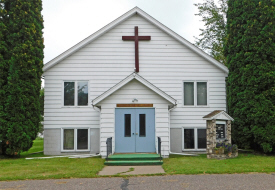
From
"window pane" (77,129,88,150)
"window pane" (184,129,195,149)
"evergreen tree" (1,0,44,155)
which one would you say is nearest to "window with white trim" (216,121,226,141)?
"window pane" (184,129,195,149)

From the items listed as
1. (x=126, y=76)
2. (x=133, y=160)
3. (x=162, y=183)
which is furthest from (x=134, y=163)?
(x=126, y=76)

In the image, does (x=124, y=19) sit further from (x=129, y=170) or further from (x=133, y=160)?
(x=129, y=170)

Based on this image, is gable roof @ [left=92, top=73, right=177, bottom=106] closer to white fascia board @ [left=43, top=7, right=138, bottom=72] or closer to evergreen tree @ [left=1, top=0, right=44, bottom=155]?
evergreen tree @ [left=1, top=0, right=44, bottom=155]

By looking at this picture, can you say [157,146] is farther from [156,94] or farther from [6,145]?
[6,145]

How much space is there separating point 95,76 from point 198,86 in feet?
19.2

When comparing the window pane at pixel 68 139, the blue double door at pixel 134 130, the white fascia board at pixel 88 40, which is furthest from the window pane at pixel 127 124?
the white fascia board at pixel 88 40

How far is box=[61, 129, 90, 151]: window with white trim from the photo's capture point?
17078 mm

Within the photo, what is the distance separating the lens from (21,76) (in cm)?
1531

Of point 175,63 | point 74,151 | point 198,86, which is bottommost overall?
point 74,151

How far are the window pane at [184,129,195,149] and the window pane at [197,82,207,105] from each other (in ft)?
5.57

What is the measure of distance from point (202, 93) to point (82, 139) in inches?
284

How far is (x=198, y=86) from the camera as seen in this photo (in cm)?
1767

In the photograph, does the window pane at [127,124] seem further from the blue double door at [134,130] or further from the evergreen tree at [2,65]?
the evergreen tree at [2,65]

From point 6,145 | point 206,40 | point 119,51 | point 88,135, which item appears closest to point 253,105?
point 119,51
